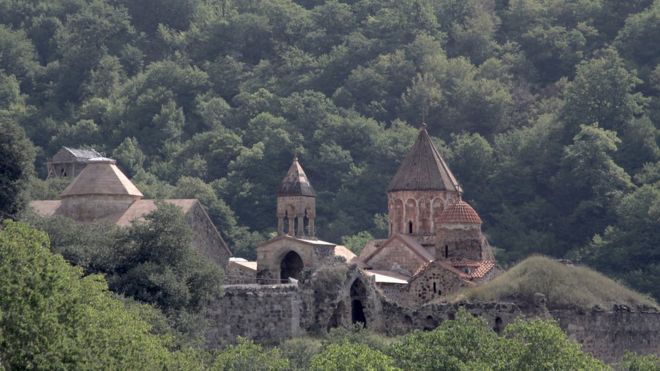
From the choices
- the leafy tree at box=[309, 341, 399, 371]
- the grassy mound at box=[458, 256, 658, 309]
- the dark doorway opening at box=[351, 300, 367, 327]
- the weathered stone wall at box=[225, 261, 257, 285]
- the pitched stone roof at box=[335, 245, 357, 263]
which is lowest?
the leafy tree at box=[309, 341, 399, 371]

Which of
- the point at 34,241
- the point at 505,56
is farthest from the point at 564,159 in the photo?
the point at 34,241

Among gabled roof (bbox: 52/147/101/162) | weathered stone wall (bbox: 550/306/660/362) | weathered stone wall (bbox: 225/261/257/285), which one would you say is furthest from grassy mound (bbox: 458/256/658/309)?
gabled roof (bbox: 52/147/101/162)

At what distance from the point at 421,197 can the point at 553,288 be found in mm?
11197

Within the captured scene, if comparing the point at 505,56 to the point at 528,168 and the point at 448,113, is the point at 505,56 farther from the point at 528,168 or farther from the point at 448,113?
the point at 528,168

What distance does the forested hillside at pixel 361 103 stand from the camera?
11981 centimetres

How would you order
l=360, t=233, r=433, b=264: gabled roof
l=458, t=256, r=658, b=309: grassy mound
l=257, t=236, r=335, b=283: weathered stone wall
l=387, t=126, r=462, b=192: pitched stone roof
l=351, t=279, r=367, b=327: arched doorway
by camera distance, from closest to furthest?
l=458, t=256, r=658, b=309: grassy mound < l=351, t=279, r=367, b=327: arched doorway < l=257, t=236, r=335, b=283: weathered stone wall < l=360, t=233, r=433, b=264: gabled roof < l=387, t=126, r=462, b=192: pitched stone roof

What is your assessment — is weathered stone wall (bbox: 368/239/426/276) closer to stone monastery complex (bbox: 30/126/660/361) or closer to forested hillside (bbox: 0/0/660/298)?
stone monastery complex (bbox: 30/126/660/361)

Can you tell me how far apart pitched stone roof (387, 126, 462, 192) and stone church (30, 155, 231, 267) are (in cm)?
873

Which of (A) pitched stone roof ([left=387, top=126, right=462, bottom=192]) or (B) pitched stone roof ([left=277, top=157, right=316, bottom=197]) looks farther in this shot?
(A) pitched stone roof ([left=387, top=126, right=462, bottom=192])

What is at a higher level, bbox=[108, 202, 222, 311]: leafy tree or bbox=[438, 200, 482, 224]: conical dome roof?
bbox=[438, 200, 482, 224]: conical dome roof

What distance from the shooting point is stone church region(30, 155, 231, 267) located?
88.1 m

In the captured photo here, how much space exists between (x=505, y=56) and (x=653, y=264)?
38.6 m

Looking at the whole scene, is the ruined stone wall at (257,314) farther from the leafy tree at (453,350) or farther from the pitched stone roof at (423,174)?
the pitched stone roof at (423,174)

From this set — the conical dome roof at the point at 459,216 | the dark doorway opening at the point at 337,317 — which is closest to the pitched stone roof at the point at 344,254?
the conical dome roof at the point at 459,216
